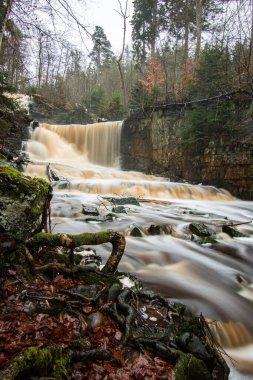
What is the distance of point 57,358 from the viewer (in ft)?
5.19

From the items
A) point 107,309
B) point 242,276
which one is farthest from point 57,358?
point 242,276

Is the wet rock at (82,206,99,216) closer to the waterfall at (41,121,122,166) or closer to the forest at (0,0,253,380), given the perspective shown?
the forest at (0,0,253,380)

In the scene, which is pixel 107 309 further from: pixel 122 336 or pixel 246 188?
pixel 246 188

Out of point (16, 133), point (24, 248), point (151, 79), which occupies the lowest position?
point (24, 248)

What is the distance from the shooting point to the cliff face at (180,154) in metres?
11.6

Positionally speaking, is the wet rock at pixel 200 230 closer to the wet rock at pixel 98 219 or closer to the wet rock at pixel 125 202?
the wet rock at pixel 98 219

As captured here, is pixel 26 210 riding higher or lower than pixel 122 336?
higher

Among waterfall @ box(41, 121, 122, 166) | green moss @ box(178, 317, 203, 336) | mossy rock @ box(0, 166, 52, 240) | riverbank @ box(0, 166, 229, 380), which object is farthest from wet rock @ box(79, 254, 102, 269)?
waterfall @ box(41, 121, 122, 166)

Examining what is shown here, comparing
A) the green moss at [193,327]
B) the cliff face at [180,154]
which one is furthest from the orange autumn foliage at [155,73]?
the green moss at [193,327]

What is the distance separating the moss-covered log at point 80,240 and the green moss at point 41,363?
1.18m

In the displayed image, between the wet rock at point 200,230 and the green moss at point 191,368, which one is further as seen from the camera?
the wet rock at point 200,230

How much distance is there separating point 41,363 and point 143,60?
101ft

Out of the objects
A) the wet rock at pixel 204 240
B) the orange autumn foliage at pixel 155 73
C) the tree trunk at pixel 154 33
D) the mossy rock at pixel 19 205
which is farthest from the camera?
the tree trunk at pixel 154 33

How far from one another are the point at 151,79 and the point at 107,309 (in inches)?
991
